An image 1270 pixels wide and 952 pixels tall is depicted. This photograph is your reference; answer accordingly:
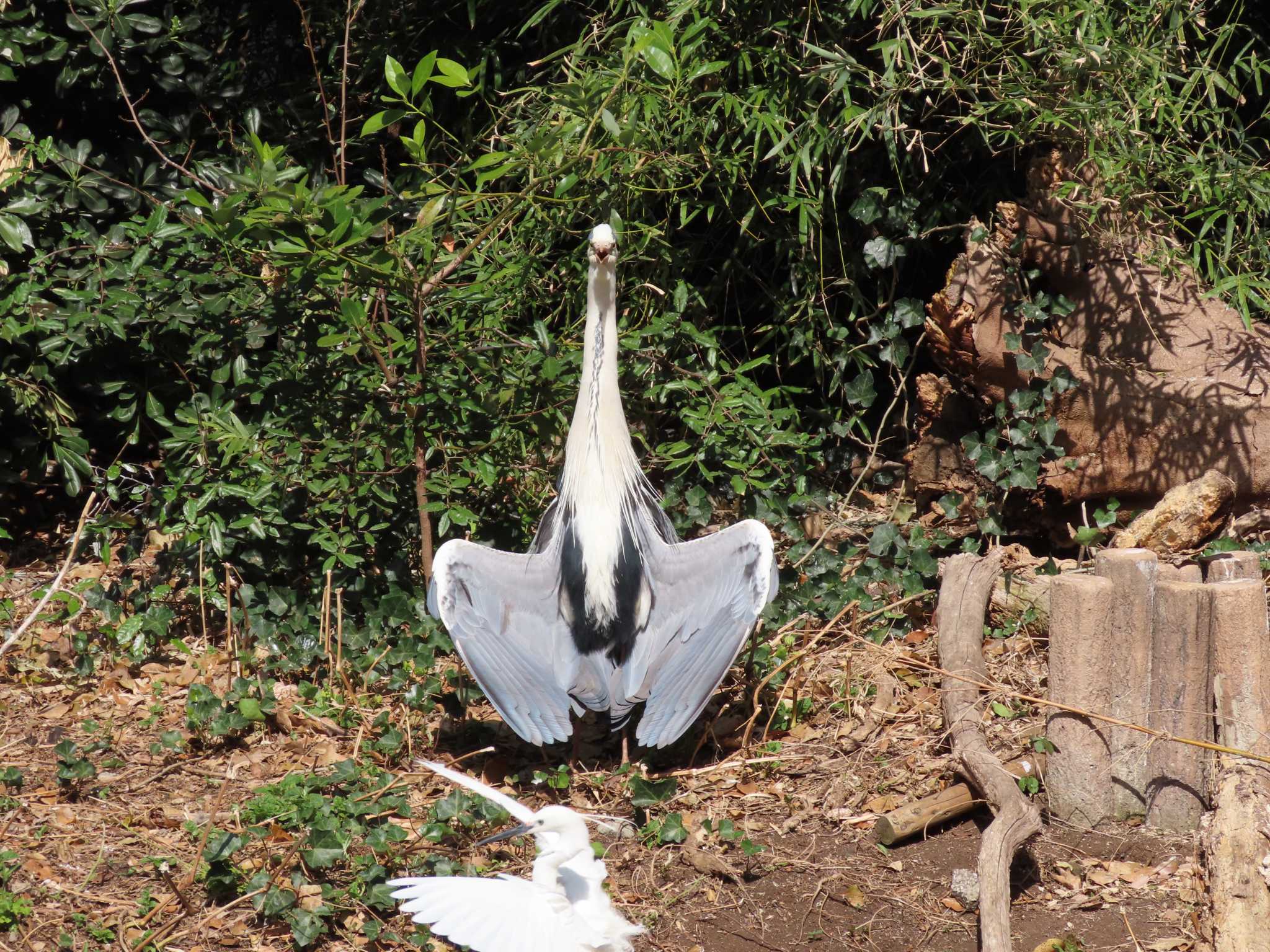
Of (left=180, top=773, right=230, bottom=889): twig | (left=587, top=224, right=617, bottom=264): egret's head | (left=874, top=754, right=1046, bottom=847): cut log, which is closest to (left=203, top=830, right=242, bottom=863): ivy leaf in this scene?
(left=180, top=773, right=230, bottom=889): twig

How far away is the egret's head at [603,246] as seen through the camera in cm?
375

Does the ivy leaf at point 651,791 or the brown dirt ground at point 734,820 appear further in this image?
the ivy leaf at point 651,791

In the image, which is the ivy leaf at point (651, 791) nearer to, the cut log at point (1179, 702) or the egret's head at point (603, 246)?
the cut log at point (1179, 702)

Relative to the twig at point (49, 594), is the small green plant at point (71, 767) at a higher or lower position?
lower

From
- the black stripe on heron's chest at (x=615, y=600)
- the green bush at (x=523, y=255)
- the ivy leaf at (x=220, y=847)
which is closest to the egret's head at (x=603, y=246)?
the green bush at (x=523, y=255)

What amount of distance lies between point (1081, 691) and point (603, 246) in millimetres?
1815

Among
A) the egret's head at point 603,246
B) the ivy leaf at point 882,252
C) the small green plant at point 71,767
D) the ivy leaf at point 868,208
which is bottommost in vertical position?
the small green plant at point 71,767

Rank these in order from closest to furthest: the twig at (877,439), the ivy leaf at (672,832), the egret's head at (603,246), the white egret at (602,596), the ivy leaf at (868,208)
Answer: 1. the ivy leaf at (672,832)
2. the white egret at (602,596)
3. the egret's head at (603,246)
4. the ivy leaf at (868,208)
5. the twig at (877,439)

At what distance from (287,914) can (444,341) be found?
6.72 feet

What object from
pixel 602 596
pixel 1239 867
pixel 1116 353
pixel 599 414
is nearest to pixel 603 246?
pixel 599 414

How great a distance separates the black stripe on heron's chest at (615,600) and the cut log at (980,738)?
966mm

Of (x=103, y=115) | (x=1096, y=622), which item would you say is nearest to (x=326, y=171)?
(x=103, y=115)

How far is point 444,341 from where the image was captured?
172 inches

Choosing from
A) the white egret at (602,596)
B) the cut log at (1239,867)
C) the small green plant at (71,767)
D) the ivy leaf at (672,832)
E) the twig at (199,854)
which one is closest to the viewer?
the cut log at (1239,867)
